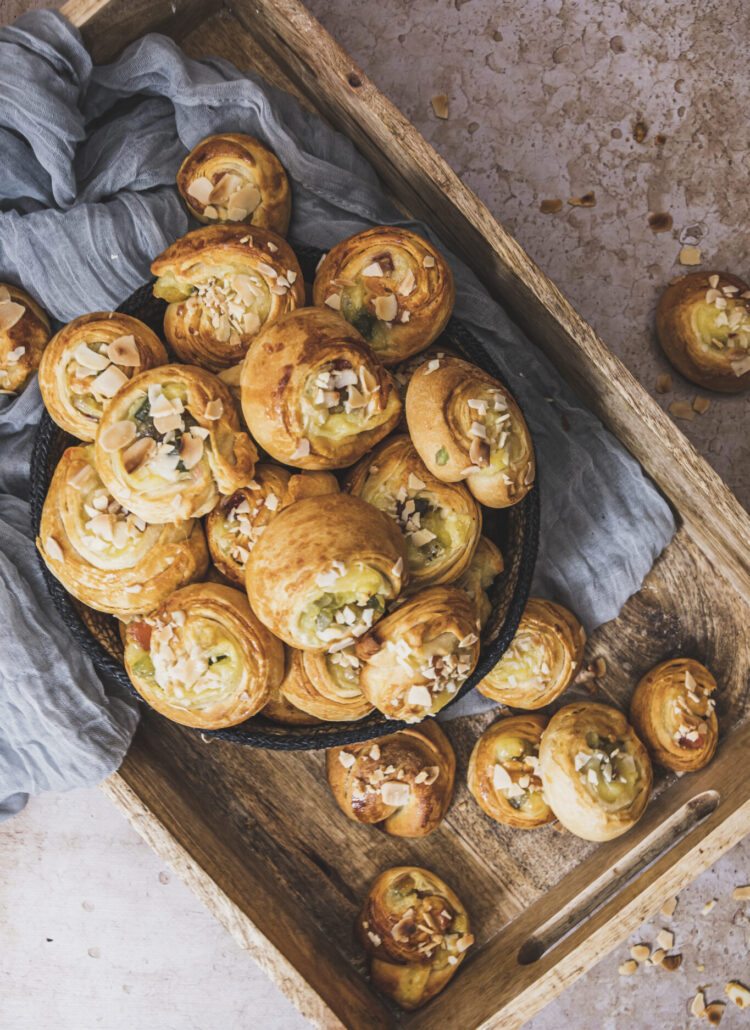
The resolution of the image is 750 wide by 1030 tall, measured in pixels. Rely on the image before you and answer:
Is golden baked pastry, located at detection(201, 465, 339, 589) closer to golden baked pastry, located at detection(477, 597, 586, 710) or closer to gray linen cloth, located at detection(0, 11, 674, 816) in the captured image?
gray linen cloth, located at detection(0, 11, 674, 816)

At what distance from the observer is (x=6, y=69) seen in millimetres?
1696

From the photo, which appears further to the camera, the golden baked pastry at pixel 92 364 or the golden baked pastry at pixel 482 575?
the golden baked pastry at pixel 482 575

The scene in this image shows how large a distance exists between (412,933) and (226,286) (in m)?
1.40

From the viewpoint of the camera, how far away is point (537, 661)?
1.78 m

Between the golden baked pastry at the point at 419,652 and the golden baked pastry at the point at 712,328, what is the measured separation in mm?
958

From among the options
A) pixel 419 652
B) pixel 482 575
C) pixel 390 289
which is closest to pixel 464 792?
pixel 482 575

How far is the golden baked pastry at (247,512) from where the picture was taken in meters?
1.40

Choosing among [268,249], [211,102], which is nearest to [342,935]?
[268,249]

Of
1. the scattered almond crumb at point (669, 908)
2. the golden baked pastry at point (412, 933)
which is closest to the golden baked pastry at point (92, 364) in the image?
the golden baked pastry at point (412, 933)

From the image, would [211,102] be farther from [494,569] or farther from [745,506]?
[745,506]

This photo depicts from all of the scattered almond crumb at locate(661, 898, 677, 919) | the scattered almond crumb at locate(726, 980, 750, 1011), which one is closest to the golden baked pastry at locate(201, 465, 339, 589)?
the scattered almond crumb at locate(661, 898, 677, 919)

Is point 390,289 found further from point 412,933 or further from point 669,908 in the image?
point 669,908

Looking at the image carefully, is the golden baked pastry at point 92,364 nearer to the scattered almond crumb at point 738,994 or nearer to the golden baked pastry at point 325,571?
the golden baked pastry at point 325,571

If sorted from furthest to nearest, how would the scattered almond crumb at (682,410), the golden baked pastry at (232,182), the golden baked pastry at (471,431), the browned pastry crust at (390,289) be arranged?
the scattered almond crumb at (682,410)
the golden baked pastry at (232,182)
the browned pastry crust at (390,289)
the golden baked pastry at (471,431)
